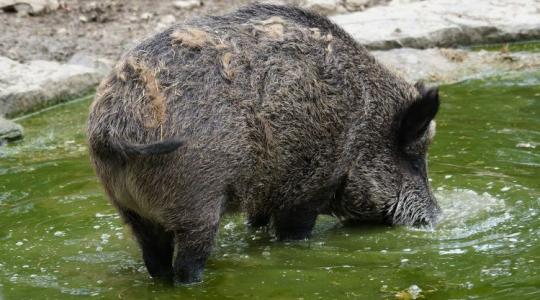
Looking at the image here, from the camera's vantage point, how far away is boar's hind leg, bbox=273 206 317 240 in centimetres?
668

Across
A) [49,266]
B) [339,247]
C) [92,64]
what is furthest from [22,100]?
[339,247]

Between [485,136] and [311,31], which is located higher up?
[311,31]

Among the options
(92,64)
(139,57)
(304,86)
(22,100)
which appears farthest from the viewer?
(92,64)

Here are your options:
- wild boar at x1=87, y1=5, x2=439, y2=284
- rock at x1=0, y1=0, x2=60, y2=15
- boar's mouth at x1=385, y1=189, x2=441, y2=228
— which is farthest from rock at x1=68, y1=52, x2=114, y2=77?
boar's mouth at x1=385, y1=189, x2=441, y2=228

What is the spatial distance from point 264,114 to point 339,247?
118 cm

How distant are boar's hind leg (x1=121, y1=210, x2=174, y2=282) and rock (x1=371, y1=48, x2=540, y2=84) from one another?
5.68 meters

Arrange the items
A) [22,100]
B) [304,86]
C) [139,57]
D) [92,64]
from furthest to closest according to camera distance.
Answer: [92,64]
[22,100]
[304,86]
[139,57]

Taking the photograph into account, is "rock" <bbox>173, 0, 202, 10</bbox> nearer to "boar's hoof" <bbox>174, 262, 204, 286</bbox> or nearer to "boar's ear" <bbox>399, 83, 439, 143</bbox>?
"boar's ear" <bbox>399, 83, 439, 143</bbox>

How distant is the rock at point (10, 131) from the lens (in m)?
9.80

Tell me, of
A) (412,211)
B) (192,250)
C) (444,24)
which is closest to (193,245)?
(192,250)

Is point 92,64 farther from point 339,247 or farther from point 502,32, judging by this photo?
point 339,247

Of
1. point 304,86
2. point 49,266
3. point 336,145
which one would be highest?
point 304,86

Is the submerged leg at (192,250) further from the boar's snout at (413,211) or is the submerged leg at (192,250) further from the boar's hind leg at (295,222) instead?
the boar's snout at (413,211)

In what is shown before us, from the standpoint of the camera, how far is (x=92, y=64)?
12.0 m
